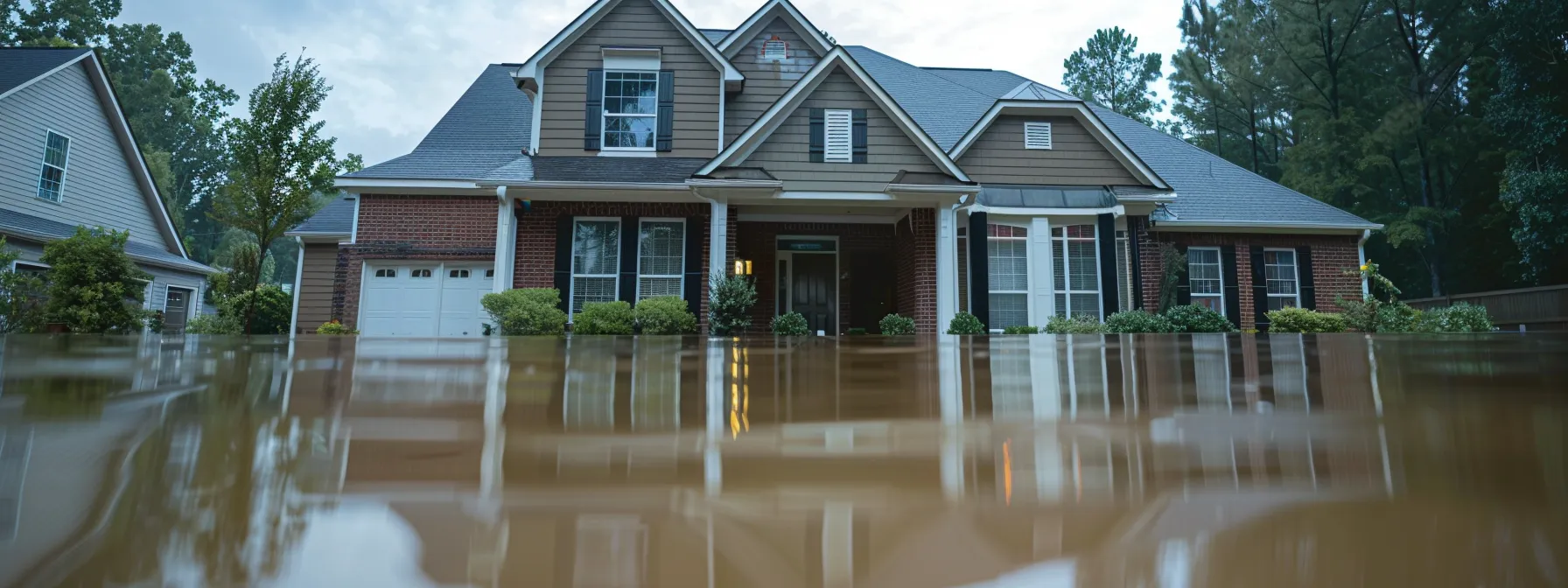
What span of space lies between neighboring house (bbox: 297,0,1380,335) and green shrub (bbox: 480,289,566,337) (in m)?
0.82

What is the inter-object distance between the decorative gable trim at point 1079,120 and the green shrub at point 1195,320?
7.86 ft

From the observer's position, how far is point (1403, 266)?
73.4 feet

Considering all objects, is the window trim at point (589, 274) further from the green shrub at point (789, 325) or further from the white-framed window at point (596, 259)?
the green shrub at point (789, 325)

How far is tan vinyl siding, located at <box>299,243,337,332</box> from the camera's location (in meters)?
14.6

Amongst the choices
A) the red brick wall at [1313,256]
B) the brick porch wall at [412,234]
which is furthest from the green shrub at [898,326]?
the brick porch wall at [412,234]

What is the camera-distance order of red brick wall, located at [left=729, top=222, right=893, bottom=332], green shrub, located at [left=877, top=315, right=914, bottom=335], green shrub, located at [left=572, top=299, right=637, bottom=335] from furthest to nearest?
red brick wall, located at [left=729, top=222, right=893, bottom=332] → green shrub, located at [left=877, top=315, right=914, bottom=335] → green shrub, located at [left=572, top=299, right=637, bottom=335]

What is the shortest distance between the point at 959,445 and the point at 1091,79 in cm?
3790

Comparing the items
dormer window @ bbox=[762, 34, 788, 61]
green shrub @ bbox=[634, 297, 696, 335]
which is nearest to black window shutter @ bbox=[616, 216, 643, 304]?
green shrub @ bbox=[634, 297, 696, 335]

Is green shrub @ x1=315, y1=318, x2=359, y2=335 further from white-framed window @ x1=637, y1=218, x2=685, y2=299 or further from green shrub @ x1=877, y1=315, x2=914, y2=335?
green shrub @ x1=877, y1=315, x2=914, y2=335

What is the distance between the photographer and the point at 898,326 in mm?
10305

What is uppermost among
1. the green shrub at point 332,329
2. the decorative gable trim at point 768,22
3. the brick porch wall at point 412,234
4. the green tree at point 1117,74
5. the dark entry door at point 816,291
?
the green tree at point 1117,74

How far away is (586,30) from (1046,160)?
A: 8.46 m

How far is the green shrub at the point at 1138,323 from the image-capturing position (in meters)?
9.97

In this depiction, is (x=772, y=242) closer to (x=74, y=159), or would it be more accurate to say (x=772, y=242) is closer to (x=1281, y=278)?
(x=1281, y=278)
